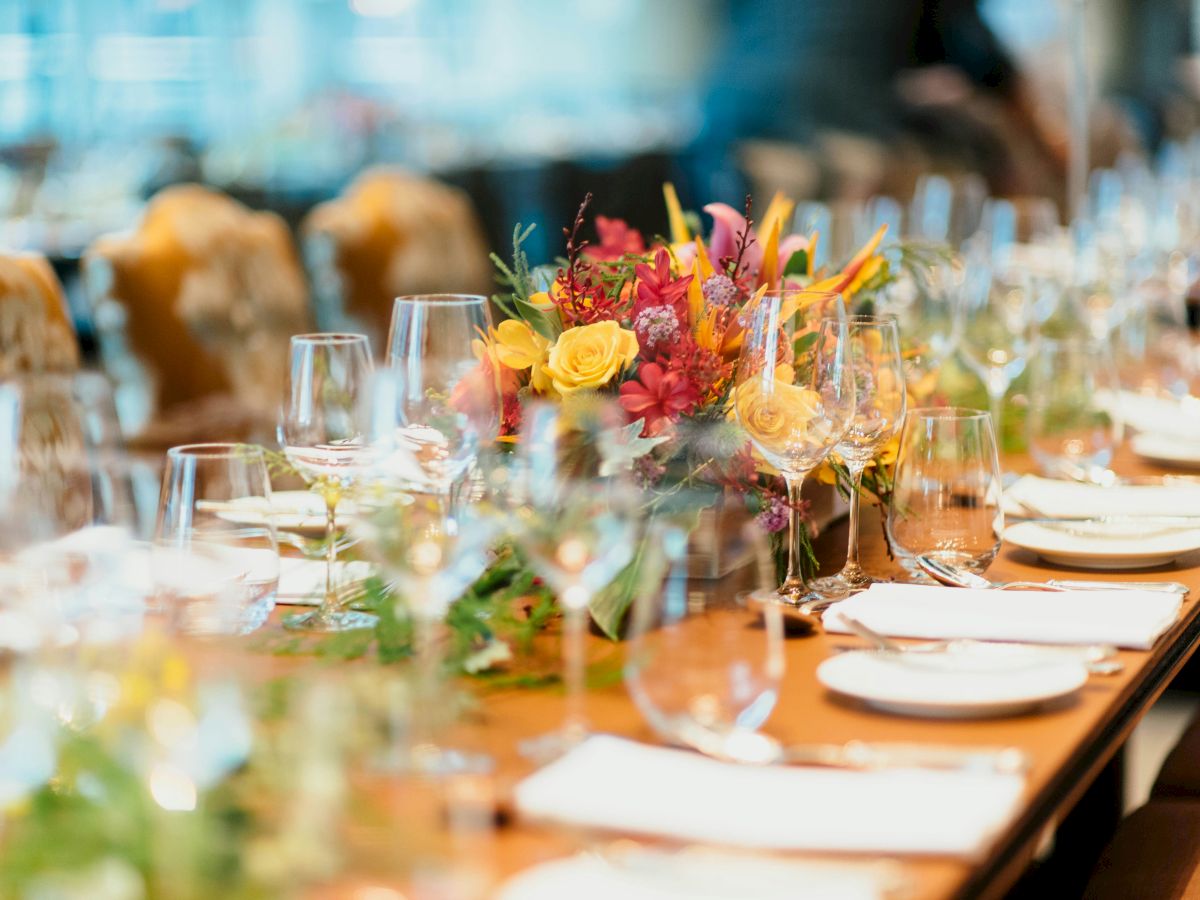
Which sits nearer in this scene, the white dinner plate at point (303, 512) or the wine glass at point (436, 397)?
the wine glass at point (436, 397)

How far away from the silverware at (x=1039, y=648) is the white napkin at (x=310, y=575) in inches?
15.3

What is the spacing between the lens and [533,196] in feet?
20.4

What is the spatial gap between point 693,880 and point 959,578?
0.67m

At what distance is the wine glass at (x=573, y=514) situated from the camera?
0.95 meters

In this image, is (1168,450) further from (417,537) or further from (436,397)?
(417,537)

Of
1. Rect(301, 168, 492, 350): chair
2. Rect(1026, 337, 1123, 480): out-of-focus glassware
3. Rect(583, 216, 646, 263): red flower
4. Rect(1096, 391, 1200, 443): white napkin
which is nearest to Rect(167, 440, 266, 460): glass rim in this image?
Rect(583, 216, 646, 263): red flower

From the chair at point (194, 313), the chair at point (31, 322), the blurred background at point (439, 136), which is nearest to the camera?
the chair at point (31, 322)

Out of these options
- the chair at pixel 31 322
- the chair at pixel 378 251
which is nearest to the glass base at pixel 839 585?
the chair at pixel 31 322

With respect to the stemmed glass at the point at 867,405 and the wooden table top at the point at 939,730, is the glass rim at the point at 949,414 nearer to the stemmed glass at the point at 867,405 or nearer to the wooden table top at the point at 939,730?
the stemmed glass at the point at 867,405

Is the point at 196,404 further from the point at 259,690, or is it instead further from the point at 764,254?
the point at 259,690

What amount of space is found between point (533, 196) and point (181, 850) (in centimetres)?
562

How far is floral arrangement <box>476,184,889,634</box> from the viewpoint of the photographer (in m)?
1.29

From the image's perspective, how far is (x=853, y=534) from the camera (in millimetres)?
1363

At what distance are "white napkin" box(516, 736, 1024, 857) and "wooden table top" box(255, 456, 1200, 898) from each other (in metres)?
0.01
